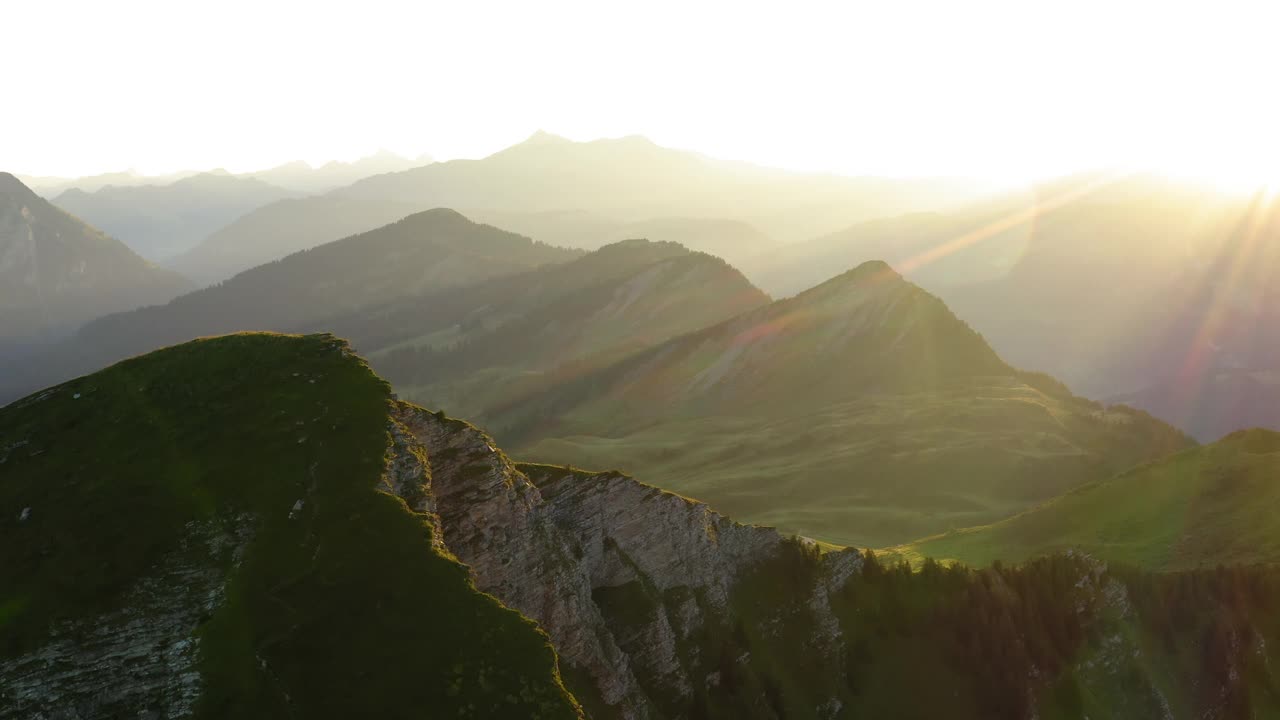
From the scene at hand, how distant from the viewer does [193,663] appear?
31641 millimetres

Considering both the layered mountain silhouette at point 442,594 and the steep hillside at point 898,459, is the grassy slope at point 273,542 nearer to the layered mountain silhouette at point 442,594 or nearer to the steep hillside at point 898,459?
the layered mountain silhouette at point 442,594

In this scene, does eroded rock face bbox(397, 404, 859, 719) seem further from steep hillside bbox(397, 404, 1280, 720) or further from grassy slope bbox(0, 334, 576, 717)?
grassy slope bbox(0, 334, 576, 717)

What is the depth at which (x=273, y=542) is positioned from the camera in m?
36.1

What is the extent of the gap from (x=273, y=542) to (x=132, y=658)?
6.59m

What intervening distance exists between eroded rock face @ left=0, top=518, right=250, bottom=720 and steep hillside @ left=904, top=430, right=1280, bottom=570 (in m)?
76.5

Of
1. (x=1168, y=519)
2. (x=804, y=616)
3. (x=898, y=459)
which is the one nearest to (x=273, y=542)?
(x=804, y=616)

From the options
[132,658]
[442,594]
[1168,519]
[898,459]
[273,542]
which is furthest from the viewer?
[898,459]

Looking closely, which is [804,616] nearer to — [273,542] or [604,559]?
[604,559]

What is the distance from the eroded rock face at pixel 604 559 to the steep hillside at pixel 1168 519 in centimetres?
4198

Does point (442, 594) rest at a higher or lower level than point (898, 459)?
higher

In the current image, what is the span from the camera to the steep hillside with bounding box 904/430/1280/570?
265 ft

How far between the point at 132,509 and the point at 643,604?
93.3 feet

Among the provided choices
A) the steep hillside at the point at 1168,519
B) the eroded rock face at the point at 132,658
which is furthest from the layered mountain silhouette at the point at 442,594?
the steep hillside at the point at 1168,519

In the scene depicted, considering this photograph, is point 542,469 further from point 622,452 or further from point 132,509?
point 622,452
